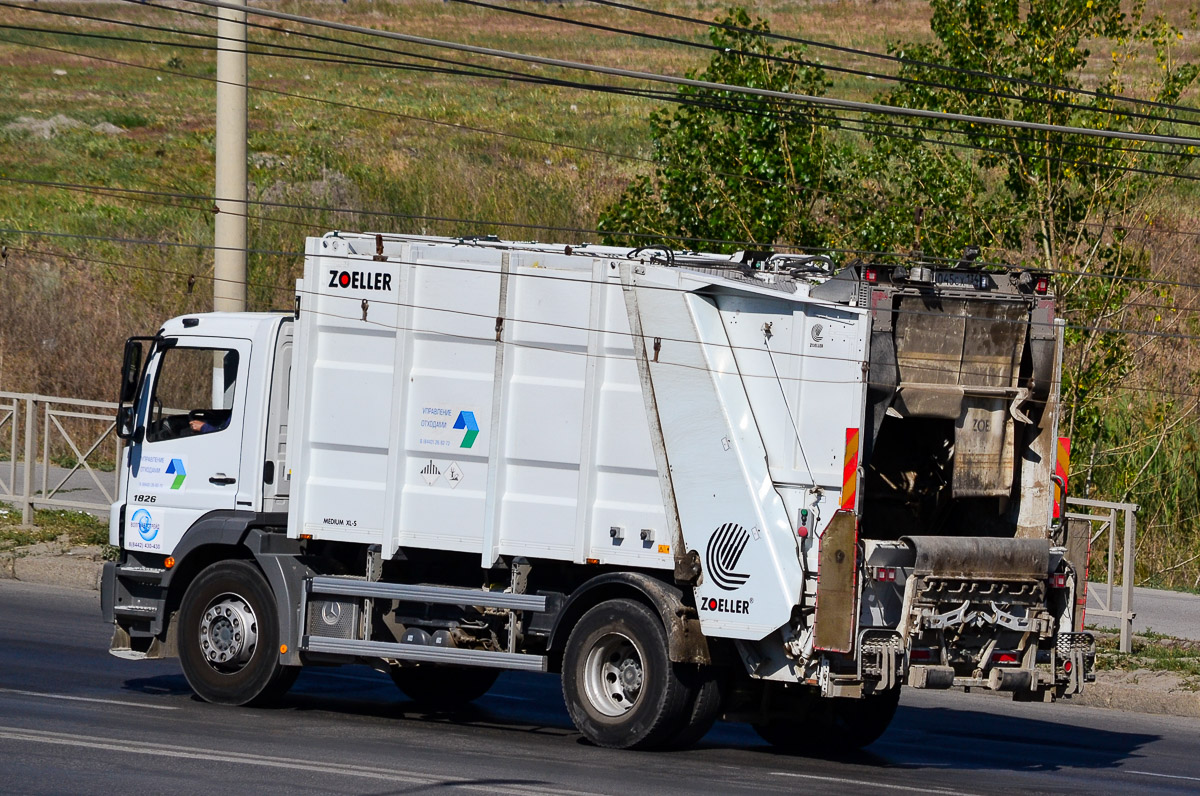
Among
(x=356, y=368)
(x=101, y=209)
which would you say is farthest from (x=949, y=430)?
(x=101, y=209)

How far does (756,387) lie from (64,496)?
12.6 metres

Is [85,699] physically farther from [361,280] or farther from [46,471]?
[46,471]

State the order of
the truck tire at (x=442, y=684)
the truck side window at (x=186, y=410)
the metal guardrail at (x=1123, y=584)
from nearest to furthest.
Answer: the truck side window at (x=186, y=410), the truck tire at (x=442, y=684), the metal guardrail at (x=1123, y=584)

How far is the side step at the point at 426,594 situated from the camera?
9734 millimetres

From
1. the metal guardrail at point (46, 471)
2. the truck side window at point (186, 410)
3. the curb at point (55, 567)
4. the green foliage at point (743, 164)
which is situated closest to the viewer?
the truck side window at point (186, 410)

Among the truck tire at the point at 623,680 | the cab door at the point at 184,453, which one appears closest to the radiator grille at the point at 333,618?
the cab door at the point at 184,453

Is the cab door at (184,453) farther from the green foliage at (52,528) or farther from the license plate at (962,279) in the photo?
the green foliage at (52,528)

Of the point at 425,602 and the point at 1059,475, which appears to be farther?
the point at 425,602

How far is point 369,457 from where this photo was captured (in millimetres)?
10273

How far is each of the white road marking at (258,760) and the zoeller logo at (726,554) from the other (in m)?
1.72

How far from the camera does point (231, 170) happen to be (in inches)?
575

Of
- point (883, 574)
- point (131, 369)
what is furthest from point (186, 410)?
point (883, 574)

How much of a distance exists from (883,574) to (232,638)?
4452 millimetres

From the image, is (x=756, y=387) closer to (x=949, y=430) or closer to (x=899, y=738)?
(x=949, y=430)
